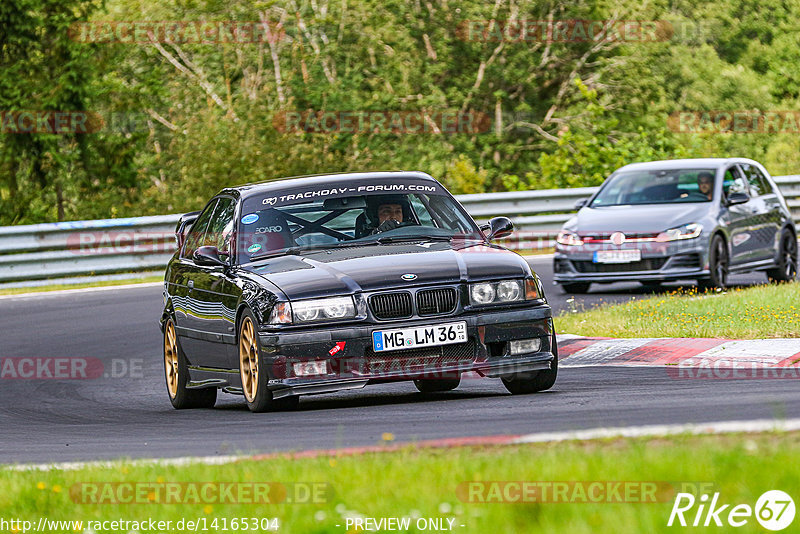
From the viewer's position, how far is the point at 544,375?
32.2 ft

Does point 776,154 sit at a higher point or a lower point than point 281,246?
lower

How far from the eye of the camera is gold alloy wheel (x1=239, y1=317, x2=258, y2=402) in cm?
949

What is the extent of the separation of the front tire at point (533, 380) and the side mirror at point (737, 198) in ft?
26.7

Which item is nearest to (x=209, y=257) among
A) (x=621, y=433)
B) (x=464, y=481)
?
(x=621, y=433)

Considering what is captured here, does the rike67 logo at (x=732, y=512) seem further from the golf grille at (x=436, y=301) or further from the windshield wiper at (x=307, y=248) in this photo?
the windshield wiper at (x=307, y=248)

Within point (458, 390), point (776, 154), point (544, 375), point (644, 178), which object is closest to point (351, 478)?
point (544, 375)

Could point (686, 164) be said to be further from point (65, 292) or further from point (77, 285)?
point (77, 285)

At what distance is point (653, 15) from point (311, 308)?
30.4m

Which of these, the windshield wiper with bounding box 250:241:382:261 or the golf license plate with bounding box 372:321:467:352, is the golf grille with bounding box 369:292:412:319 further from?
the windshield wiper with bounding box 250:241:382:261

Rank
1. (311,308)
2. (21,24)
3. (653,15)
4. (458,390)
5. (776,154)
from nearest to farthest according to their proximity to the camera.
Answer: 1. (311,308)
2. (458,390)
3. (21,24)
4. (653,15)
5. (776,154)

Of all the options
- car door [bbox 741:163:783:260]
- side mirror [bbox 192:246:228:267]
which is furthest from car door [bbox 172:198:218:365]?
car door [bbox 741:163:783:260]

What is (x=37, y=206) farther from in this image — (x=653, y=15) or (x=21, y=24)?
(x=653, y=15)

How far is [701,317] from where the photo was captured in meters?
13.4

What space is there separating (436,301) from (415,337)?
11.1 inches
